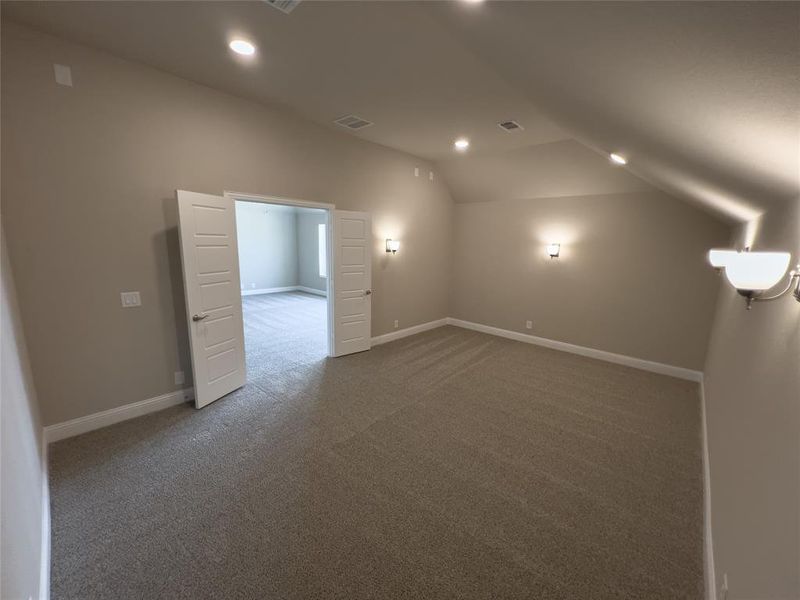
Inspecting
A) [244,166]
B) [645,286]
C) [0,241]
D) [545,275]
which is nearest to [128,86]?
[244,166]

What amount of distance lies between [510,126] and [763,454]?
11.8ft

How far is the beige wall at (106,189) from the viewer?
251 centimetres

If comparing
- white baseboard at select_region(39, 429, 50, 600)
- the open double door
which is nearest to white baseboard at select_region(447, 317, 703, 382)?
the open double door

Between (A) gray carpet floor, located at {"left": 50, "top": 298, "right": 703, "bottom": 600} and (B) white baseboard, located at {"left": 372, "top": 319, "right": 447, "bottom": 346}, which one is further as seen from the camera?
(B) white baseboard, located at {"left": 372, "top": 319, "right": 447, "bottom": 346}

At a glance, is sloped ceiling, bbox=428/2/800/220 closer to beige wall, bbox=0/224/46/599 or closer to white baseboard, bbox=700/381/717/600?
white baseboard, bbox=700/381/717/600

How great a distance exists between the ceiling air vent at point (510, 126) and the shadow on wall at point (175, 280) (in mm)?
3499

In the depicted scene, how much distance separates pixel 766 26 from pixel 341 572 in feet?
8.24

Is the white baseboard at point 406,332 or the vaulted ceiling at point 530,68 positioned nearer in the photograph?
the vaulted ceiling at point 530,68

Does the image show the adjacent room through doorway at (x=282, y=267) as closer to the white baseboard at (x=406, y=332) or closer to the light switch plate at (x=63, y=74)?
the white baseboard at (x=406, y=332)

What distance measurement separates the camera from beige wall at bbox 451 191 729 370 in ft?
14.0

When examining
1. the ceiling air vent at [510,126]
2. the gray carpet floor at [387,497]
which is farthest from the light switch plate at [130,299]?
the ceiling air vent at [510,126]

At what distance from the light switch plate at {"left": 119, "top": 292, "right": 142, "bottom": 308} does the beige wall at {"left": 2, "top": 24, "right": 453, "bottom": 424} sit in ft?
0.16

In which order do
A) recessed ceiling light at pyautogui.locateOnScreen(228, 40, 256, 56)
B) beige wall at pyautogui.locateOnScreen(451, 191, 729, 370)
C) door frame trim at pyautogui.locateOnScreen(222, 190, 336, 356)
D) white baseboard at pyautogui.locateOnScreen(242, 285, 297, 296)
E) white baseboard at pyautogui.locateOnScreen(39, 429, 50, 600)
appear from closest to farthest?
white baseboard at pyautogui.locateOnScreen(39, 429, 50, 600)
recessed ceiling light at pyautogui.locateOnScreen(228, 40, 256, 56)
door frame trim at pyautogui.locateOnScreen(222, 190, 336, 356)
beige wall at pyautogui.locateOnScreen(451, 191, 729, 370)
white baseboard at pyautogui.locateOnScreen(242, 285, 297, 296)

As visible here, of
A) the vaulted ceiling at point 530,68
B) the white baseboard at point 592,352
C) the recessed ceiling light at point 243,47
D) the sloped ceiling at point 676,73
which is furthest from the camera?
the white baseboard at point 592,352
